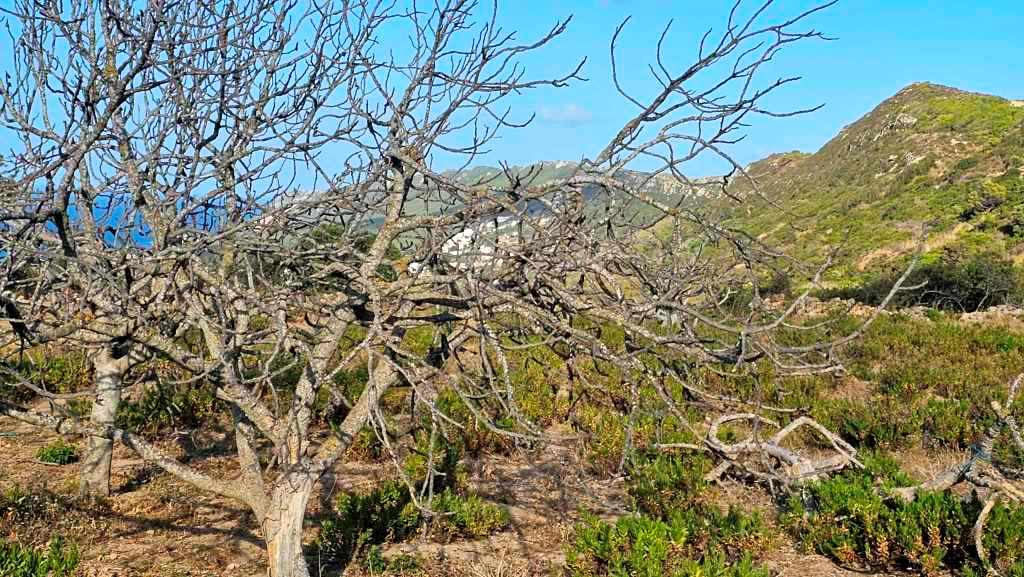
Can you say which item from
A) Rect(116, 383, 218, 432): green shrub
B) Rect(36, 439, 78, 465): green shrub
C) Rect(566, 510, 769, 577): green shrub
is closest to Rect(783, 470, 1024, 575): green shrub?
Rect(566, 510, 769, 577): green shrub

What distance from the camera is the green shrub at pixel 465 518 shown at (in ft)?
17.0

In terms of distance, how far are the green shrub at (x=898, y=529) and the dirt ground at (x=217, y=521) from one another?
183 millimetres

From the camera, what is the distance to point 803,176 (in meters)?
52.8

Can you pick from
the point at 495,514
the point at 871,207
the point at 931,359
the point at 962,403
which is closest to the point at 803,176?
the point at 871,207

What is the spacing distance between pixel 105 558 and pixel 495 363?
12.9ft

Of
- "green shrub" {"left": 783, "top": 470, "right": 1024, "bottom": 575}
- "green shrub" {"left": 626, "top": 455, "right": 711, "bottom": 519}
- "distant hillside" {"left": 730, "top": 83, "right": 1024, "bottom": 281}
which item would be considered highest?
"distant hillside" {"left": 730, "top": 83, "right": 1024, "bottom": 281}

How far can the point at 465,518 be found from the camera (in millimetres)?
5223

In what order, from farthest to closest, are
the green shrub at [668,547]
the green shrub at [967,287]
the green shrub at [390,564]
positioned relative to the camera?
1. the green shrub at [967,287]
2. the green shrub at [390,564]
3. the green shrub at [668,547]

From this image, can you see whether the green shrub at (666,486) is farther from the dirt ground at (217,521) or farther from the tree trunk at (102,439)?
the tree trunk at (102,439)

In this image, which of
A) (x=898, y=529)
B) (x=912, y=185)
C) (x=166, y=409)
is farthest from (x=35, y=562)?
(x=912, y=185)

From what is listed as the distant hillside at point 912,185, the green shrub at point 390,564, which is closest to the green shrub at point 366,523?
the green shrub at point 390,564

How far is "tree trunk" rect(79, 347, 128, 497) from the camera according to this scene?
534 cm

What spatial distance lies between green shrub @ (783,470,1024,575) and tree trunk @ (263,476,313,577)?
3260mm

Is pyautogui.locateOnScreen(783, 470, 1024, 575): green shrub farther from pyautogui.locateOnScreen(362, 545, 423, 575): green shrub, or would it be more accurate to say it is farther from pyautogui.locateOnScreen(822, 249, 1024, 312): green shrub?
pyautogui.locateOnScreen(822, 249, 1024, 312): green shrub
